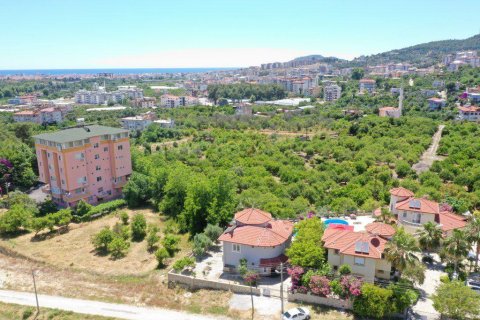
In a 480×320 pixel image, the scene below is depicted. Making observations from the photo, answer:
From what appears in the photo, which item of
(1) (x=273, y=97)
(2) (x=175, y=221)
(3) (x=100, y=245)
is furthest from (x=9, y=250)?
(1) (x=273, y=97)

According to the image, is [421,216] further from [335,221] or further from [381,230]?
[335,221]

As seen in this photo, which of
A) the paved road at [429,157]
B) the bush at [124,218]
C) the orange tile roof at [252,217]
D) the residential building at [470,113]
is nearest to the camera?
the orange tile roof at [252,217]

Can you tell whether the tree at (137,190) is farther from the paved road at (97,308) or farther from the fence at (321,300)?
the fence at (321,300)

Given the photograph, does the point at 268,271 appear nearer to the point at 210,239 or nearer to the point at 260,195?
the point at 210,239

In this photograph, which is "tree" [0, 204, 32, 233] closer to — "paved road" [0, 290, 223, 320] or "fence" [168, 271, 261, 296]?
"paved road" [0, 290, 223, 320]

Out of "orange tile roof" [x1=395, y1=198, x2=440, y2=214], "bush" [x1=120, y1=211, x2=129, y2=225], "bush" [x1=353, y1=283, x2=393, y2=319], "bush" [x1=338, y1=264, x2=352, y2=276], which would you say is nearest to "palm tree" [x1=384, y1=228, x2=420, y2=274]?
"bush" [x1=353, y1=283, x2=393, y2=319]

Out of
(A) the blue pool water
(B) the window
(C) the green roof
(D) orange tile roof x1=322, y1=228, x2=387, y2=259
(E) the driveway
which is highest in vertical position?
(C) the green roof

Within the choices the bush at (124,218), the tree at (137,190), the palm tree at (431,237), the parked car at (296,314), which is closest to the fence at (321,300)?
the parked car at (296,314)
